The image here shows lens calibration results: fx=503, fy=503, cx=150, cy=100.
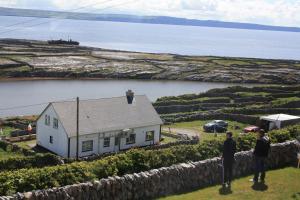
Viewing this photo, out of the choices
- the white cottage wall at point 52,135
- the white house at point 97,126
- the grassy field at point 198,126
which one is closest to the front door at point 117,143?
the white house at point 97,126

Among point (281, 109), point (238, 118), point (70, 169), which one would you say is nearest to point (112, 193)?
point (70, 169)

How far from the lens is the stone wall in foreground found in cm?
1511

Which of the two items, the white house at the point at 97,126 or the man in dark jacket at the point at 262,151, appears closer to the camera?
the man in dark jacket at the point at 262,151

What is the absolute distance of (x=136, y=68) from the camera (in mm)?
137750

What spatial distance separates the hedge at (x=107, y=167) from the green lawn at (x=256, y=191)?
6.44 ft

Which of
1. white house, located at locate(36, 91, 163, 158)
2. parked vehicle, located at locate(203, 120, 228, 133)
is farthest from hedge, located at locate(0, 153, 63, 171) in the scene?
parked vehicle, located at locate(203, 120, 228, 133)

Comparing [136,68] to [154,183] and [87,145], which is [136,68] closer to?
[87,145]

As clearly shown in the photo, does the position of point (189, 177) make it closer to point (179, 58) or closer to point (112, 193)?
point (112, 193)

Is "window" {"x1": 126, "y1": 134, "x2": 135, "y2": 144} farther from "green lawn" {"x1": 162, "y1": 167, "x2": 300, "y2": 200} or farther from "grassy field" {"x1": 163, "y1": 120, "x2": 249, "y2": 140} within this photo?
"green lawn" {"x1": 162, "y1": 167, "x2": 300, "y2": 200}

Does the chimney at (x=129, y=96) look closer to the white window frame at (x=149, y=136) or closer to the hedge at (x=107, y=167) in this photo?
the white window frame at (x=149, y=136)

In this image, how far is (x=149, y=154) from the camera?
59.9ft

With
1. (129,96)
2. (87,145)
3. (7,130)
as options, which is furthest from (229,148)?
(7,130)

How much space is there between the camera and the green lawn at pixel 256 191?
51.8 feet

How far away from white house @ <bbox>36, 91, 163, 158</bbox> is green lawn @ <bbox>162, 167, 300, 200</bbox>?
2411cm
